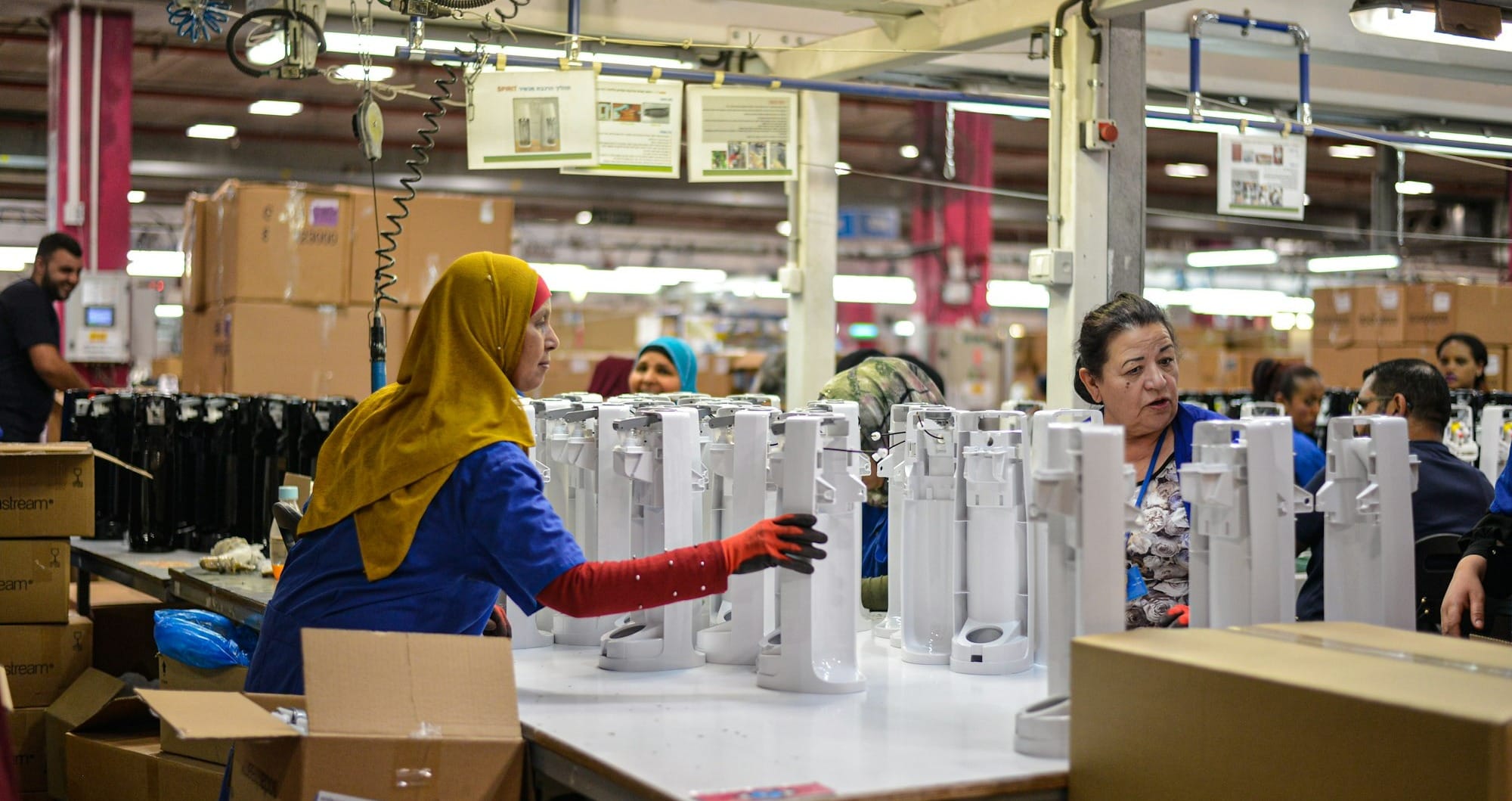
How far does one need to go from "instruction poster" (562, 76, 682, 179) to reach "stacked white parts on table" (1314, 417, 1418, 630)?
3791 millimetres

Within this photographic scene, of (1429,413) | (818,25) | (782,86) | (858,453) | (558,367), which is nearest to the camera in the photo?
(858,453)

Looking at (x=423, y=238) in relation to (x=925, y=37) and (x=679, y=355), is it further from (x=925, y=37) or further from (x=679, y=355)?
(x=925, y=37)

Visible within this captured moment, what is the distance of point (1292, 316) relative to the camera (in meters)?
21.0

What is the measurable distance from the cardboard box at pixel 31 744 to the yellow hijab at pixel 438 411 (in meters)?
2.13

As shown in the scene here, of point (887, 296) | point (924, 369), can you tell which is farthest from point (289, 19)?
point (887, 296)

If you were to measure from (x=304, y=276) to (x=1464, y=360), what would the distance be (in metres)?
5.50

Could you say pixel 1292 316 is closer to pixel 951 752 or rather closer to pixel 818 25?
pixel 818 25

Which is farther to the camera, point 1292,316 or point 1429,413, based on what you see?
point 1292,316

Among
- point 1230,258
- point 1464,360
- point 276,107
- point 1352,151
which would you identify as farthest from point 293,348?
point 1230,258

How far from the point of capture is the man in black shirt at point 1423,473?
133 inches

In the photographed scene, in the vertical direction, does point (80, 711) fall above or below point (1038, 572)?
below

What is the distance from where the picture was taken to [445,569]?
2.26 meters

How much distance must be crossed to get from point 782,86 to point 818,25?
4.62 ft

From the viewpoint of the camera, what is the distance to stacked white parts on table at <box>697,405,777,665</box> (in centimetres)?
234
